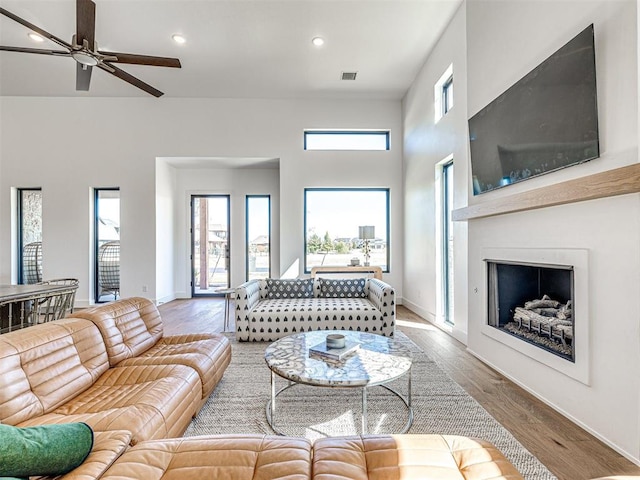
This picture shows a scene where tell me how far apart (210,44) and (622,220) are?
16.1ft

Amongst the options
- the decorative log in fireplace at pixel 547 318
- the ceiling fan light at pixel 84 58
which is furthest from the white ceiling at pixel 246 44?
the decorative log in fireplace at pixel 547 318

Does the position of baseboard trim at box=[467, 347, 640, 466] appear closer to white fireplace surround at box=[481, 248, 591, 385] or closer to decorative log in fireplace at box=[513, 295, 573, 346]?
white fireplace surround at box=[481, 248, 591, 385]

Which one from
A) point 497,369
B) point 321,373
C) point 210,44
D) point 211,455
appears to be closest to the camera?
point 211,455

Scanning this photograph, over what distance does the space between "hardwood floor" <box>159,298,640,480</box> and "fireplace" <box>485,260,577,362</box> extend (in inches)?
16.5

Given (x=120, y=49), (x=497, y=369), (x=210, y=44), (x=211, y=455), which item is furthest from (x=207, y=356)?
(x=120, y=49)

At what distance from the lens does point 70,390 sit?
1.62 metres

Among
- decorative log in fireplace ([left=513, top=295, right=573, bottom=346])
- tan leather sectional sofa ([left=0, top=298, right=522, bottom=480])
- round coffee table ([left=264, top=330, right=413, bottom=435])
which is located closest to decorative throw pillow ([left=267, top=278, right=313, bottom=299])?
round coffee table ([left=264, top=330, right=413, bottom=435])

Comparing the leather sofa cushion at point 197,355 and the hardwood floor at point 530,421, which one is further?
the leather sofa cushion at point 197,355

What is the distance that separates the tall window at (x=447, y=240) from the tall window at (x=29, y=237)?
24.1ft

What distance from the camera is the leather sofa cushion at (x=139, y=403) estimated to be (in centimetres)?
134

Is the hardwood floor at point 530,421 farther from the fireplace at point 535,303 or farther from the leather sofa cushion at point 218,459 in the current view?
the leather sofa cushion at point 218,459

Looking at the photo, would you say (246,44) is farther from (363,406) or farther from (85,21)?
(363,406)

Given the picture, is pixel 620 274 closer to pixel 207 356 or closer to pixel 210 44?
pixel 207 356

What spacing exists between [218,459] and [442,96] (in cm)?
483
